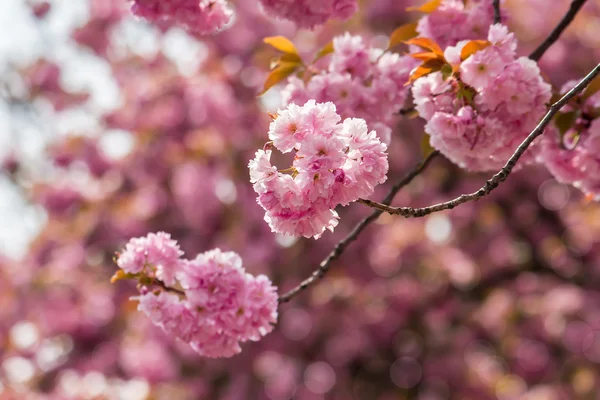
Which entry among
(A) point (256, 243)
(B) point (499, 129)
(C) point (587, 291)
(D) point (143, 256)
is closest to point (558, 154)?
(B) point (499, 129)

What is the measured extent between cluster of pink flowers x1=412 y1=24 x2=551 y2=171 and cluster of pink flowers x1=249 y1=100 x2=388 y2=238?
0.44 m

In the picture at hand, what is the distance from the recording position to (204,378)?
19.1ft

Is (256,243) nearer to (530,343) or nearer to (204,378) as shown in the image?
(204,378)

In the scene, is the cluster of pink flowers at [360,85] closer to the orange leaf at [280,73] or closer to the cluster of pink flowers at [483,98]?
the orange leaf at [280,73]

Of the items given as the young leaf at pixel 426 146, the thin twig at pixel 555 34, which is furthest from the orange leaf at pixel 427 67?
the thin twig at pixel 555 34

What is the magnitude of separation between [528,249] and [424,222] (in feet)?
3.91

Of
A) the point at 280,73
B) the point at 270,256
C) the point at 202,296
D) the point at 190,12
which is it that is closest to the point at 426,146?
the point at 280,73

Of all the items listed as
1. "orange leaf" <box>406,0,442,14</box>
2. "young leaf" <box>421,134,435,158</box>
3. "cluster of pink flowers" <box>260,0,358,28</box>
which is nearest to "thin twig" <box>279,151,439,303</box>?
"young leaf" <box>421,134,435,158</box>

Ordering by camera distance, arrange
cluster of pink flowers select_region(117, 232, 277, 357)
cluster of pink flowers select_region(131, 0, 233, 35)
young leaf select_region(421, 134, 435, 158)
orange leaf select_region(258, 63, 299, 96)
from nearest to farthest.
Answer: cluster of pink flowers select_region(117, 232, 277, 357) < young leaf select_region(421, 134, 435, 158) < orange leaf select_region(258, 63, 299, 96) < cluster of pink flowers select_region(131, 0, 233, 35)

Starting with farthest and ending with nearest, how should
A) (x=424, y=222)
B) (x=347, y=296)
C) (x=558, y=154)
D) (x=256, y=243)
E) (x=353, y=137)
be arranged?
(x=424, y=222) → (x=347, y=296) → (x=256, y=243) → (x=558, y=154) → (x=353, y=137)

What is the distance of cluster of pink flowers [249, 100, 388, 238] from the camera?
107cm

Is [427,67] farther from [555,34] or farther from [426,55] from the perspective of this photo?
[555,34]

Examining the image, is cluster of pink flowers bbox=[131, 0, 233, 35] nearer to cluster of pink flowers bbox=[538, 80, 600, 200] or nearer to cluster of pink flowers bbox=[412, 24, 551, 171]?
cluster of pink flowers bbox=[412, 24, 551, 171]

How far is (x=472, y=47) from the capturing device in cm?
145
